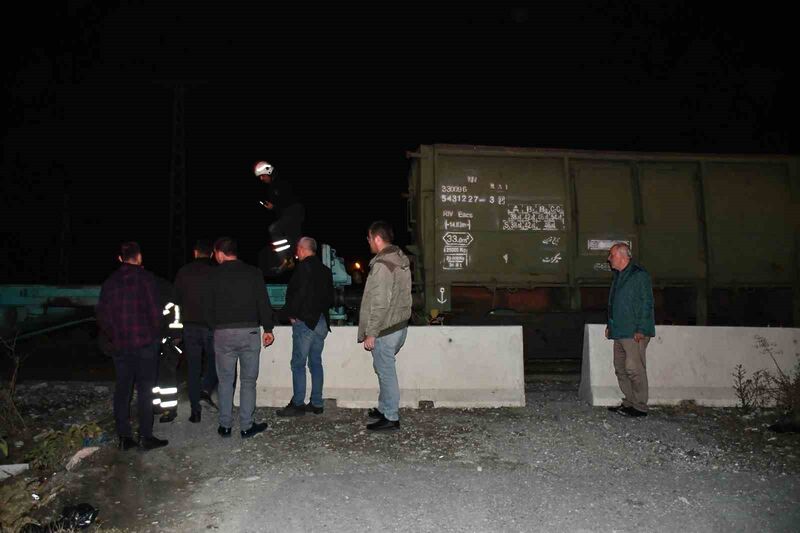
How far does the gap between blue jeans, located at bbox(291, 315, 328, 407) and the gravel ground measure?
27 centimetres

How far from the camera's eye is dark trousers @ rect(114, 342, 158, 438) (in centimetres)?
475

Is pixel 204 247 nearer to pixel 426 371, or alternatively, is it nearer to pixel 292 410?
pixel 292 410

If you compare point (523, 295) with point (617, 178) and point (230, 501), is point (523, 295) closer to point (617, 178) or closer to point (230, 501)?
point (617, 178)

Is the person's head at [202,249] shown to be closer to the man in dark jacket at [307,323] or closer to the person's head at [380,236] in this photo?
the man in dark jacket at [307,323]

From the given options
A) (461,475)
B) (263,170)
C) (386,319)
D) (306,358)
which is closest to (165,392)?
(306,358)

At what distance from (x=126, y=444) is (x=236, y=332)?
1284 mm

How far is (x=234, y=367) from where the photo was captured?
5.07 meters

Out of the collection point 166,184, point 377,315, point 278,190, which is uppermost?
point 166,184

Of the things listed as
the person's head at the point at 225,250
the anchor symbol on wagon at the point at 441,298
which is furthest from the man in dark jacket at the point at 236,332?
the anchor symbol on wagon at the point at 441,298

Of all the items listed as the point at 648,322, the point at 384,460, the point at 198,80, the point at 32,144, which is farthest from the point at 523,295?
the point at 32,144

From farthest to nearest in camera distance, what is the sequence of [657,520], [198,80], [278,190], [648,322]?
[198,80] < [278,190] < [648,322] < [657,520]

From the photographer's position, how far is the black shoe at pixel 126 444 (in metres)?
4.68

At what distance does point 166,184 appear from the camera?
101 ft

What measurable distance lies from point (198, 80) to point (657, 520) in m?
18.1
